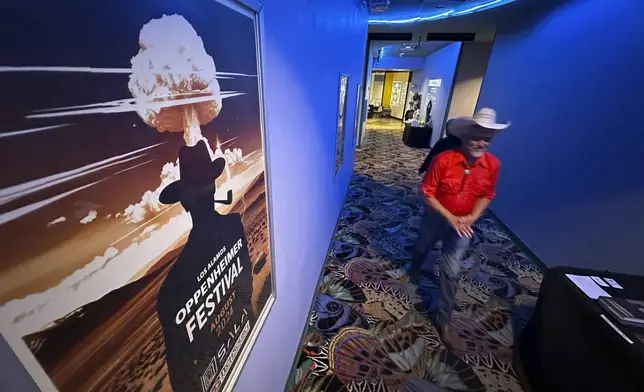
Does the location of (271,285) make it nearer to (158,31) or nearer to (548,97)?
(158,31)

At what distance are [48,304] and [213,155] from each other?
407 millimetres

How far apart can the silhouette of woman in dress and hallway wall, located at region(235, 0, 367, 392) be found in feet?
0.92

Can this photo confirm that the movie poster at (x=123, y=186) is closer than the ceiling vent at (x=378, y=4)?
Yes

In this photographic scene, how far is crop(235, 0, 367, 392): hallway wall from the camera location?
3.24 feet

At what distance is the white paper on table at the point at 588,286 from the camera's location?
1.32 m

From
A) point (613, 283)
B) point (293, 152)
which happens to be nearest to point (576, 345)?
point (613, 283)

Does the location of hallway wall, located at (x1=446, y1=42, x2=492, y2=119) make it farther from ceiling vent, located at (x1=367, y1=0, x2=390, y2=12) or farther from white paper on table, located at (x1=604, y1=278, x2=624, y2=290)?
white paper on table, located at (x1=604, y1=278, x2=624, y2=290)

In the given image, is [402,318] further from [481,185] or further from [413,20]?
[413,20]

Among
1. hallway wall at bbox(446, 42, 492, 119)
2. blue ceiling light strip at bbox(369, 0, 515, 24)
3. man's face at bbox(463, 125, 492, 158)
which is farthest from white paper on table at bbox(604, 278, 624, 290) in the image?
hallway wall at bbox(446, 42, 492, 119)

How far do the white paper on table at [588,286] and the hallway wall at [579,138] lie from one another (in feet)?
3.38

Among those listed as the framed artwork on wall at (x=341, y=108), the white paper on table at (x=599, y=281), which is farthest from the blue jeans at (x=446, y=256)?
the framed artwork on wall at (x=341, y=108)

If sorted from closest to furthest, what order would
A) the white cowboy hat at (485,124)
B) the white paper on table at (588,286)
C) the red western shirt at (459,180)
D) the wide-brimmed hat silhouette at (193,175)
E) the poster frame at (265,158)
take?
the wide-brimmed hat silhouette at (193,175) → the poster frame at (265,158) → the white paper on table at (588,286) → the white cowboy hat at (485,124) → the red western shirt at (459,180)

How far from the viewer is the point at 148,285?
19.7 inches

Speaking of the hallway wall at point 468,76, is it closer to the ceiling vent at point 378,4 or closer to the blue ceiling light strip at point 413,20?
the blue ceiling light strip at point 413,20
